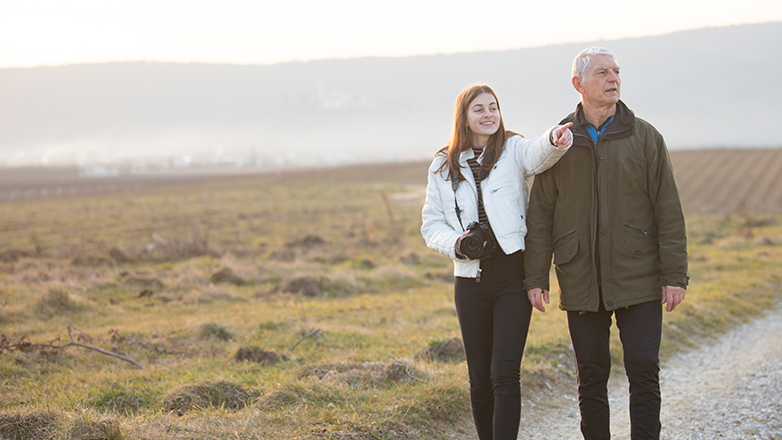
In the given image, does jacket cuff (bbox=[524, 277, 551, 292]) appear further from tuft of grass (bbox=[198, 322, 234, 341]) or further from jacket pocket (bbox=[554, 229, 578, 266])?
tuft of grass (bbox=[198, 322, 234, 341])

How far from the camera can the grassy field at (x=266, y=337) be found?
392 cm

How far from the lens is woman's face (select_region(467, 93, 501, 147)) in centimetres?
333

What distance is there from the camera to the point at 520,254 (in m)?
3.29

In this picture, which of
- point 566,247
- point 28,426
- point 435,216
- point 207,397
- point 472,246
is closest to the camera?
point 472,246

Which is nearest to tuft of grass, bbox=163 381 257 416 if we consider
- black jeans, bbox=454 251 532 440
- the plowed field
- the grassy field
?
the grassy field

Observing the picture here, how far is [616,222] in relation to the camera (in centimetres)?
316

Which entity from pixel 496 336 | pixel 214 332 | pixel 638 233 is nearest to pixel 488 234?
pixel 496 336

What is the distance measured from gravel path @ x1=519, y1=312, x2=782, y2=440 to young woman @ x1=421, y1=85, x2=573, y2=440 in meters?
1.51

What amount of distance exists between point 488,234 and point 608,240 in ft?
2.21

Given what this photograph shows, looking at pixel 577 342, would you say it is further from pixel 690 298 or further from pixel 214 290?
pixel 214 290

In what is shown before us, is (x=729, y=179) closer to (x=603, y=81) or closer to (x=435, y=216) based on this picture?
(x=603, y=81)

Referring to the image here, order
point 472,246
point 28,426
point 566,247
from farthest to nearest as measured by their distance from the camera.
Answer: point 28,426
point 566,247
point 472,246

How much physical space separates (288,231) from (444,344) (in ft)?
59.6

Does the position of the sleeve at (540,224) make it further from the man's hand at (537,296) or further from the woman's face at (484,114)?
the woman's face at (484,114)
